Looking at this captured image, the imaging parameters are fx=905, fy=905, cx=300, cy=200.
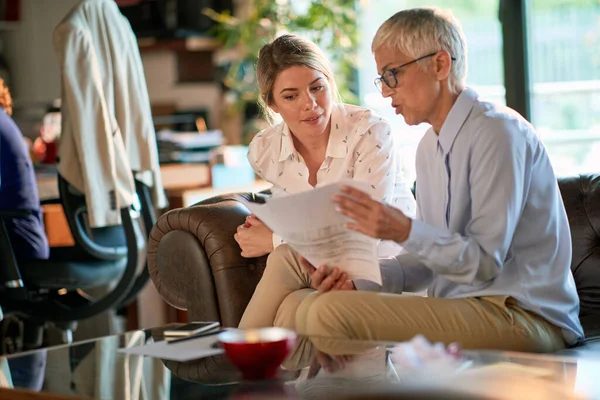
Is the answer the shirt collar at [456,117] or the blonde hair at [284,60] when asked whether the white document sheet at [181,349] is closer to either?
the shirt collar at [456,117]

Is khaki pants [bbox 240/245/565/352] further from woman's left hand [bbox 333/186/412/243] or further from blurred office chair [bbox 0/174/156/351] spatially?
blurred office chair [bbox 0/174/156/351]

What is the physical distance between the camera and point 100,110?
10.2 feet

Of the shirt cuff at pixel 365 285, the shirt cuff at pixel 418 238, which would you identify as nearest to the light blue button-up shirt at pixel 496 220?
the shirt cuff at pixel 418 238

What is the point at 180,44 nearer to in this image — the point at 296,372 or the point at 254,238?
the point at 254,238

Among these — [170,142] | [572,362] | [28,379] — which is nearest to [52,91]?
[170,142]

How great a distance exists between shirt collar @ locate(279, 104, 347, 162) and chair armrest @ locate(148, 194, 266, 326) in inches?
8.6

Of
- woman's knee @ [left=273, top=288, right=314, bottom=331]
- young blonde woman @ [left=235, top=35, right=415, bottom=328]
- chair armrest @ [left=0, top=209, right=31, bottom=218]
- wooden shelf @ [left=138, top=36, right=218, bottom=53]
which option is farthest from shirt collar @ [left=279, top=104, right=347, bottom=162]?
wooden shelf @ [left=138, top=36, right=218, bottom=53]

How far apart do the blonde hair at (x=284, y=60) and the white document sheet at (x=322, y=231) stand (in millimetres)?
685

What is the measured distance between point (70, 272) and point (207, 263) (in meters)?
0.80

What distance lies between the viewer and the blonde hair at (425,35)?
1.84 m

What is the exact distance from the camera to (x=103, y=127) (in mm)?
3113

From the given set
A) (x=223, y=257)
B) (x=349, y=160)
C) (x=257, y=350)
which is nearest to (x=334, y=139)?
(x=349, y=160)

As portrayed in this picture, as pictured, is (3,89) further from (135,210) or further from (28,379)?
(28,379)

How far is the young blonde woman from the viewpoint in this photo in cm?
231
